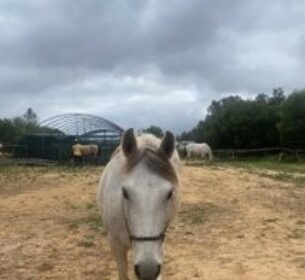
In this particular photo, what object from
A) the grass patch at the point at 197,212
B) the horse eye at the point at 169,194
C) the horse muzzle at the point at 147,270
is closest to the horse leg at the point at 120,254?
the horse eye at the point at 169,194

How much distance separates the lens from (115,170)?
4711mm

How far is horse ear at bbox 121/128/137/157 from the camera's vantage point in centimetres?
388

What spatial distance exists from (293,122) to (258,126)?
16.7 feet

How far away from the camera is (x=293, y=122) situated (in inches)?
1731

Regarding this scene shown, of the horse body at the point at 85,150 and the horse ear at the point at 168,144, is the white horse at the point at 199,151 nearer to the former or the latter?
the horse body at the point at 85,150

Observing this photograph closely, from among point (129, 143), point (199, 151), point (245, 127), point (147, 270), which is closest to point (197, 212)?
point (129, 143)

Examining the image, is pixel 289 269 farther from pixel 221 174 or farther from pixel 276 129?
pixel 276 129

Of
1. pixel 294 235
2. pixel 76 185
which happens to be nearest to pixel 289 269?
pixel 294 235

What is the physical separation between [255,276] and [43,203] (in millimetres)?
6998

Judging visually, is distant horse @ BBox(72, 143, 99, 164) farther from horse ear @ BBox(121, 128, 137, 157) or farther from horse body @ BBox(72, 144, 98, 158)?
horse ear @ BBox(121, 128, 137, 157)

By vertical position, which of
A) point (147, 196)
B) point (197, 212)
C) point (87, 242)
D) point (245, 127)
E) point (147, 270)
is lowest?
point (87, 242)

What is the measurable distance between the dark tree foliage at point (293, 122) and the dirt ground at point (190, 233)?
28.6m

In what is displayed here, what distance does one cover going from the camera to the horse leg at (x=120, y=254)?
4855mm

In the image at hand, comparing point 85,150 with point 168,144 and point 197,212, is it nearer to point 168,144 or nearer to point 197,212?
Answer: point 197,212
